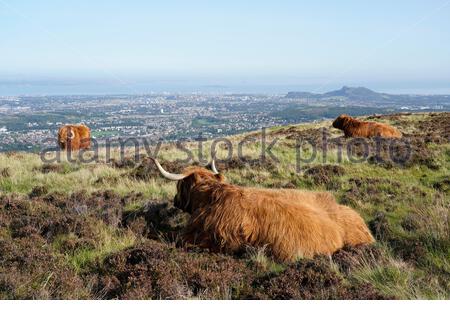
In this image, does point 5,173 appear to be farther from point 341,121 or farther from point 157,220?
point 341,121

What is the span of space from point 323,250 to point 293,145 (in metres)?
13.2

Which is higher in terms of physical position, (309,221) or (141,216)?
(309,221)

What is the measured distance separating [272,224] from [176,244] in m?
1.23

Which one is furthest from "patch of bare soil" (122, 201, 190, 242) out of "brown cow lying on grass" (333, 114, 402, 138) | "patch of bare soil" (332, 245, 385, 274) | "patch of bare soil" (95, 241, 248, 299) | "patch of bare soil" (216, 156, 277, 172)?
"brown cow lying on grass" (333, 114, 402, 138)

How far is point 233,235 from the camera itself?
564 cm

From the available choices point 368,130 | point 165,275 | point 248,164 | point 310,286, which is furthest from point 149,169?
point 368,130

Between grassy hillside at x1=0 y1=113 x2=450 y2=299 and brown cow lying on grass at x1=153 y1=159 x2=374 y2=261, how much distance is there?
242 millimetres

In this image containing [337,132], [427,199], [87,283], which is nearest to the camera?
[87,283]

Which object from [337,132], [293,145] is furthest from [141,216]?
[337,132]

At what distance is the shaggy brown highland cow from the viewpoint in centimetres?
2269

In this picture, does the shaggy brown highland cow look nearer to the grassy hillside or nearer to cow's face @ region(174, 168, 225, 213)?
the grassy hillside

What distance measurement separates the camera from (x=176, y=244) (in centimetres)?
596

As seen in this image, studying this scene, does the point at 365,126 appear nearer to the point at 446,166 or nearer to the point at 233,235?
the point at 446,166

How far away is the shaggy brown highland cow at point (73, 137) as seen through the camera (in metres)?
22.7
